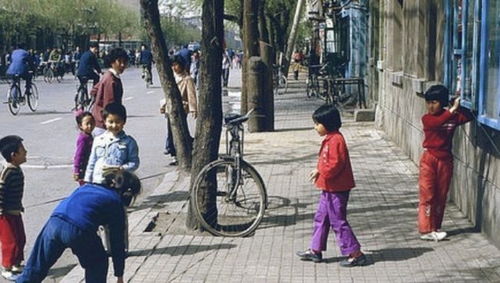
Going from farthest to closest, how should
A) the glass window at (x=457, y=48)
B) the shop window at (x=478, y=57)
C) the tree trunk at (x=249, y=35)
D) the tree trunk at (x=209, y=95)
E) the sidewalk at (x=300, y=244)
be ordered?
the tree trunk at (x=249, y=35)
the glass window at (x=457, y=48)
the tree trunk at (x=209, y=95)
the shop window at (x=478, y=57)
the sidewalk at (x=300, y=244)

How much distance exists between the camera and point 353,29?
2378cm

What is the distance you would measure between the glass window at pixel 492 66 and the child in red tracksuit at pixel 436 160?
0.24 metres

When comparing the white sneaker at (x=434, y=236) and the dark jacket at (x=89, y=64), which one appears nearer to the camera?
the white sneaker at (x=434, y=236)

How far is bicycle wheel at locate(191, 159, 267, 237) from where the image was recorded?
7777 millimetres

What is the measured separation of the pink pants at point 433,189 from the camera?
7.47 meters

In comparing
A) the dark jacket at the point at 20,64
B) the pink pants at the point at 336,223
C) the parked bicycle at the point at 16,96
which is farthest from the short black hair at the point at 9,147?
the dark jacket at the point at 20,64

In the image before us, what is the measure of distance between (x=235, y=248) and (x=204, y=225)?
1.86 ft

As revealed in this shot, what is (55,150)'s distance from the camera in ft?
46.0

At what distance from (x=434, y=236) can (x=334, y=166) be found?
1.49 m

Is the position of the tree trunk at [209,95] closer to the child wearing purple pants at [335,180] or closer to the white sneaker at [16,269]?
the child wearing purple pants at [335,180]

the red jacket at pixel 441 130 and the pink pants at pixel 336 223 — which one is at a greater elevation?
the red jacket at pixel 441 130

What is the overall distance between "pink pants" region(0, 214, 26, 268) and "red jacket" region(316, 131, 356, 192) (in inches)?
99.5

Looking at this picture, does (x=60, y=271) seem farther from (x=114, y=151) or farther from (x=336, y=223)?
(x=336, y=223)

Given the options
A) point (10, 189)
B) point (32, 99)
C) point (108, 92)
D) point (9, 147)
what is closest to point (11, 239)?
point (10, 189)
